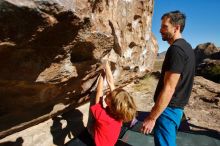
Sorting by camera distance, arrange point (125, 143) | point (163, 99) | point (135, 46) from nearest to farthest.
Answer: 1. point (163, 99)
2. point (125, 143)
3. point (135, 46)

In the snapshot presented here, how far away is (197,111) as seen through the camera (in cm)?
906

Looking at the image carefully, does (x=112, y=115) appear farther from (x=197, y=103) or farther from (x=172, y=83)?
(x=197, y=103)

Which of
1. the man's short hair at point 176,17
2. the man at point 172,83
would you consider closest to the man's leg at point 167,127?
the man at point 172,83

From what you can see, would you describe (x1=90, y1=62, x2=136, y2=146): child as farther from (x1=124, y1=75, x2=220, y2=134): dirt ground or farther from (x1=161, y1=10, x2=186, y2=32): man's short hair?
(x1=124, y1=75, x2=220, y2=134): dirt ground

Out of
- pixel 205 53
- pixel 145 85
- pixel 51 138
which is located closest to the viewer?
pixel 51 138

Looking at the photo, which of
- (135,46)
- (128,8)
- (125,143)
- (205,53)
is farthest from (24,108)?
(205,53)

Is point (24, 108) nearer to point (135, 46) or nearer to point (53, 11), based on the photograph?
point (53, 11)

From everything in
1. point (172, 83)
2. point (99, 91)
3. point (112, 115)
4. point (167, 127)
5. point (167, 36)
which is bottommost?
point (167, 127)

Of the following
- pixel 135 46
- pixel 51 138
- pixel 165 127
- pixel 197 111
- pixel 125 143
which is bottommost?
pixel 197 111

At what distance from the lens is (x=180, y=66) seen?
332cm

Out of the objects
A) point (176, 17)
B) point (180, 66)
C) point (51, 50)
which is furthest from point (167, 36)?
point (51, 50)

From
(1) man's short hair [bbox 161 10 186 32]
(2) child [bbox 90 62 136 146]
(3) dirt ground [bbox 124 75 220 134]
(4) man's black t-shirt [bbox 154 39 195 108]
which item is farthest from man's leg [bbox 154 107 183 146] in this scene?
(3) dirt ground [bbox 124 75 220 134]

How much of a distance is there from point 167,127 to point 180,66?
84 cm

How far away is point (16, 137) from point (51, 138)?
72 cm
